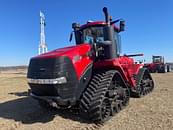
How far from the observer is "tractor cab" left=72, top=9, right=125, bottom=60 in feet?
28.9

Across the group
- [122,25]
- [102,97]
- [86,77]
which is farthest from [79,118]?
→ [122,25]

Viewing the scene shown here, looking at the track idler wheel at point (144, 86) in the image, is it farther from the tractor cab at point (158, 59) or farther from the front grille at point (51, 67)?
the tractor cab at point (158, 59)

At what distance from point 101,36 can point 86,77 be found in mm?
1902

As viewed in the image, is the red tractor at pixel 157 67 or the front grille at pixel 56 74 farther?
the red tractor at pixel 157 67

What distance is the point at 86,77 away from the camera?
8250mm

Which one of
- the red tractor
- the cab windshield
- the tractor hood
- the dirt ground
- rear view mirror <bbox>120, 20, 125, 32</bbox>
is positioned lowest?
the red tractor

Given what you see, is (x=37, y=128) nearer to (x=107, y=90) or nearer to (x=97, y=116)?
(x=97, y=116)

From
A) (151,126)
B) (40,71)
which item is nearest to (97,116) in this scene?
(151,126)

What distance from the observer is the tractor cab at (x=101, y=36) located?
28.9 ft

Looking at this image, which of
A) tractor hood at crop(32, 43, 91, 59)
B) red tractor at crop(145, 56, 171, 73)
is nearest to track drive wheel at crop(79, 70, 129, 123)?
tractor hood at crop(32, 43, 91, 59)

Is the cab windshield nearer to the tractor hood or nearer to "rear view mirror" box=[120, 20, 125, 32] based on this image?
"rear view mirror" box=[120, 20, 125, 32]

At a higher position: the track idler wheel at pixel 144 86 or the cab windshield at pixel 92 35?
the cab windshield at pixel 92 35

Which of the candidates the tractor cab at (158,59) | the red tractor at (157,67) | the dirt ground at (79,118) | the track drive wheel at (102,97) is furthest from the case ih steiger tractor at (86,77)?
the tractor cab at (158,59)

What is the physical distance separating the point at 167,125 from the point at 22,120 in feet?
13.5
